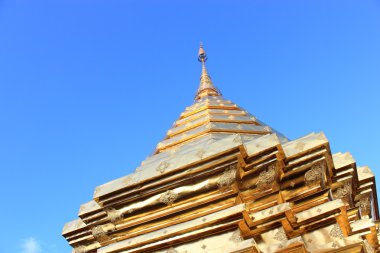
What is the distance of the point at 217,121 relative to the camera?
25.5ft

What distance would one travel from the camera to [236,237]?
4895 millimetres

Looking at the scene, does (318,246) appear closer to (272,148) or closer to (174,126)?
(272,148)

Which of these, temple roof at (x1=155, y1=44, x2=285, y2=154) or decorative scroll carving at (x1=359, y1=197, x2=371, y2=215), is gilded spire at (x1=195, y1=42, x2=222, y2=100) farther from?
decorative scroll carving at (x1=359, y1=197, x2=371, y2=215)

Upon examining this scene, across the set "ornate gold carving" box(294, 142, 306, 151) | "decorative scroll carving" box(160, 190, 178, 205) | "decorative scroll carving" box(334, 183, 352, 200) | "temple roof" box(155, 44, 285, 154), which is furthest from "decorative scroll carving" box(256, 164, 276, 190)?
"temple roof" box(155, 44, 285, 154)

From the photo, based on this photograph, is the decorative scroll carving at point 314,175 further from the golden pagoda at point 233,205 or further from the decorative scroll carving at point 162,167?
the decorative scroll carving at point 162,167

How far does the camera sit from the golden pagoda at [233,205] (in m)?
4.95

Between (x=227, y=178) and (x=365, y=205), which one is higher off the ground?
(x=227, y=178)

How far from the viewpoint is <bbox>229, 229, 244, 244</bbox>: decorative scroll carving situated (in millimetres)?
4859

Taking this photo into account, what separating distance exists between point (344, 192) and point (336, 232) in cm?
152

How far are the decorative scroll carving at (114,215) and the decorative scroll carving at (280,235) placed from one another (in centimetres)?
183

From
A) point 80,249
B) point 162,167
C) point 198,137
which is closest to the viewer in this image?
point 162,167

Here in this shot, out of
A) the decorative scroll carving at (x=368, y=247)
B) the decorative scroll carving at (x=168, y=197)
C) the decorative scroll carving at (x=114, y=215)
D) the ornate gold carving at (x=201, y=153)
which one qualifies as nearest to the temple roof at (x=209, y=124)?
the ornate gold carving at (x=201, y=153)

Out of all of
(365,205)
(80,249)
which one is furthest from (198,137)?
(365,205)

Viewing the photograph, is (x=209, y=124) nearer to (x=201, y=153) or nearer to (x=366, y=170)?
(x=201, y=153)
